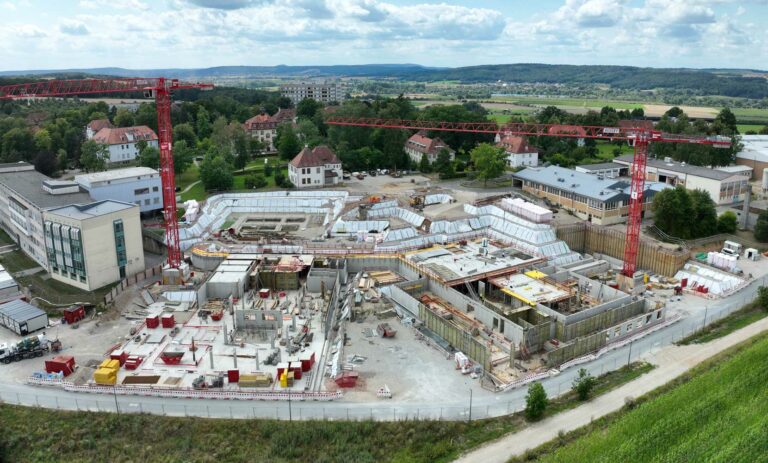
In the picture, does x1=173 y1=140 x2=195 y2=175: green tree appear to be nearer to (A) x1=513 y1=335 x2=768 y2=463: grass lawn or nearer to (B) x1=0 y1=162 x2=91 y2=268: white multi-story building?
(B) x1=0 y1=162 x2=91 y2=268: white multi-story building

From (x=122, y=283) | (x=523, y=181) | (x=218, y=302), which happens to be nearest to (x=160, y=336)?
(x=218, y=302)

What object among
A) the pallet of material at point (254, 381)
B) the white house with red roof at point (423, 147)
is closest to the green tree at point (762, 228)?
the white house with red roof at point (423, 147)

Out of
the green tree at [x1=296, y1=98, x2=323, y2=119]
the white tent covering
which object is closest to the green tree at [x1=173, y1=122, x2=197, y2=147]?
the green tree at [x1=296, y1=98, x2=323, y2=119]

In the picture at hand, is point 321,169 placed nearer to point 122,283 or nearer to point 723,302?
point 122,283

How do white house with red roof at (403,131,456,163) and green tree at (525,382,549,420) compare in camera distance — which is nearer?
green tree at (525,382,549,420)

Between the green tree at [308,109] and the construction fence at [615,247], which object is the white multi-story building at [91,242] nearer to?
the construction fence at [615,247]

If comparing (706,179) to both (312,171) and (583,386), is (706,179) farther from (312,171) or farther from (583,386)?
(583,386)
